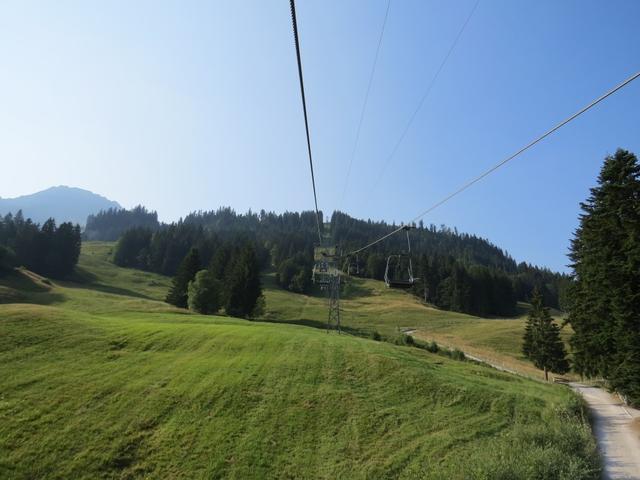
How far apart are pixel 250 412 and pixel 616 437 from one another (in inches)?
862

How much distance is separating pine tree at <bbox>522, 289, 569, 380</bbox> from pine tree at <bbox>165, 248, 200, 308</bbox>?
66501mm

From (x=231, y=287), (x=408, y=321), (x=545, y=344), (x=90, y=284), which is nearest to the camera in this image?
(x=545, y=344)

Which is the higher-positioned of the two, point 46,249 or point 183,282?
point 46,249

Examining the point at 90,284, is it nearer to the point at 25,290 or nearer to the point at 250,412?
the point at 25,290

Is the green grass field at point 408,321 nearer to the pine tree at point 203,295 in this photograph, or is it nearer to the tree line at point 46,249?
the pine tree at point 203,295

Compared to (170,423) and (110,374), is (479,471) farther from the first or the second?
(110,374)

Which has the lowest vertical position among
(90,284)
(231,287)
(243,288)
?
(90,284)

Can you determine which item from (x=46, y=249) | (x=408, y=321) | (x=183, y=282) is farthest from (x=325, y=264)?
(x=46, y=249)

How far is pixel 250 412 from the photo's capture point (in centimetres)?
2264

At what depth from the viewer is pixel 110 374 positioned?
2488 cm

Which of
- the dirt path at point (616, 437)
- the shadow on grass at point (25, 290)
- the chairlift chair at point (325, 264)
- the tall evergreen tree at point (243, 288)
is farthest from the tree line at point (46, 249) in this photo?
the dirt path at point (616, 437)

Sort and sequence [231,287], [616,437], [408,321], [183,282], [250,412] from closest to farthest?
[250,412] → [616,437] → [231,287] → [183,282] → [408,321]

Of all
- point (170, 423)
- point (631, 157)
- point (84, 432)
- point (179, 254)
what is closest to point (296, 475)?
point (170, 423)

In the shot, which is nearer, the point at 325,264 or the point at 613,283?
the point at 613,283
